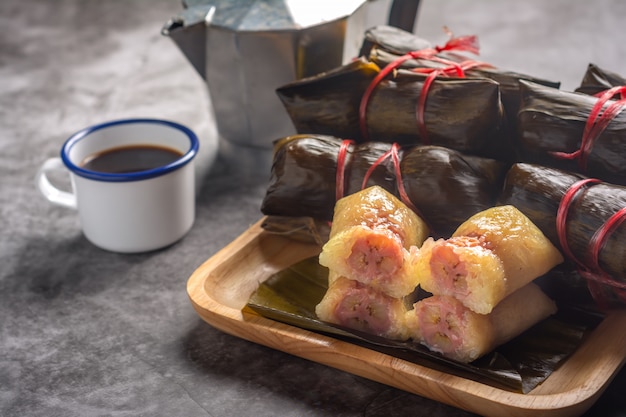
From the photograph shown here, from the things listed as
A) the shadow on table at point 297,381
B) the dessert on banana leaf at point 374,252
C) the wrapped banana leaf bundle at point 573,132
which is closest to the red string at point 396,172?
the dessert on banana leaf at point 374,252

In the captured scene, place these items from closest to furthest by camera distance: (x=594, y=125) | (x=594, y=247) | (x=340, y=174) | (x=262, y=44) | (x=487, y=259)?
1. (x=487, y=259)
2. (x=594, y=247)
3. (x=594, y=125)
4. (x=340, y=174)
5. (x=262, y=44)

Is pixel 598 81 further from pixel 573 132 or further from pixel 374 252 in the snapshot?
pixel 374 252

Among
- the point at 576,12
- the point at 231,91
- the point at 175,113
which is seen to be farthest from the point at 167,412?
the point at 576,12

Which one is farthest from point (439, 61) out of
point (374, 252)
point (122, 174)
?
point (122, 174)

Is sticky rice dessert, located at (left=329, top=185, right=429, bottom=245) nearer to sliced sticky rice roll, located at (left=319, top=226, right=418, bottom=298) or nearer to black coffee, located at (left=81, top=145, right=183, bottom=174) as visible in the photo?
sliced sticky rice roll, located at (left=319, top=226, right=418, bottom=298)

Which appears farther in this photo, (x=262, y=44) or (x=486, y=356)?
(x=262, y=44)

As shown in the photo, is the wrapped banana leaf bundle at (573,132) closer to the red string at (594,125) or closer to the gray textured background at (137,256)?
the red string at (594,125)

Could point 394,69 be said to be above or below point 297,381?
above
